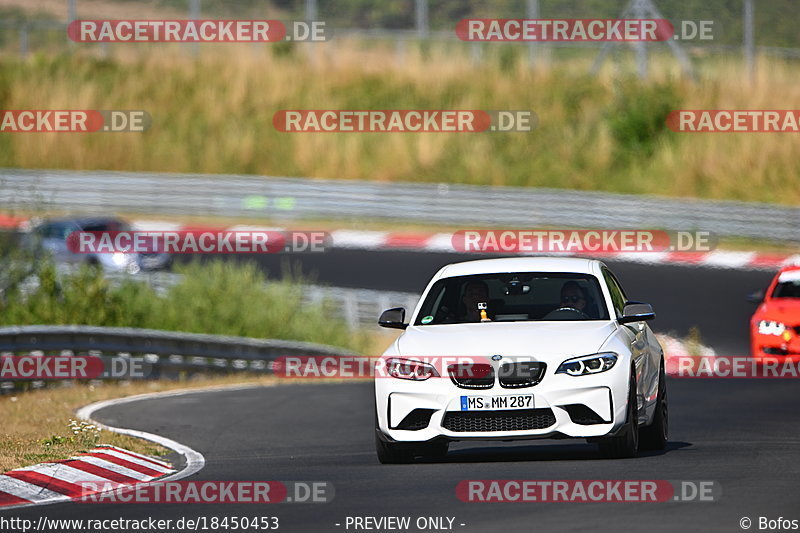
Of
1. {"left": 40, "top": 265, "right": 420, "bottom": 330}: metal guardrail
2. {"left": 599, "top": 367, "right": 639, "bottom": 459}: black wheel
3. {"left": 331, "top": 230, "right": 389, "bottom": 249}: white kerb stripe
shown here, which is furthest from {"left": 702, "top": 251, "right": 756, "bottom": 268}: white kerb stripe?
{"left": 599, "top": 367, "right": 639, "bottom": 459}: black wheel

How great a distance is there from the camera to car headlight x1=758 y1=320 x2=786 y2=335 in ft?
65.4

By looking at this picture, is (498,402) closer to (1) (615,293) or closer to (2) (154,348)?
(1) (615,293)

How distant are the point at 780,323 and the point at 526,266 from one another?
846cm

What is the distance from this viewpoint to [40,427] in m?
15.0

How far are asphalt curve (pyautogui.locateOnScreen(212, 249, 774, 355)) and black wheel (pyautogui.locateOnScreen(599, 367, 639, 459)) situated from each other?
14418 millimetres

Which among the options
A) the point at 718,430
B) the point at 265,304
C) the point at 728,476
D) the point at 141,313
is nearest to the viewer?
the point at 728,476

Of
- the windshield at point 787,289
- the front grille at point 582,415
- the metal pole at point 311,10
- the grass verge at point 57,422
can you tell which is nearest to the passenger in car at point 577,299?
the front grille at point 582,415

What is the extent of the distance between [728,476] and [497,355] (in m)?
1.71

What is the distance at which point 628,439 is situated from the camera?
36.8 ft

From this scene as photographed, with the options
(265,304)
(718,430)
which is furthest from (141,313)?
(718,430)

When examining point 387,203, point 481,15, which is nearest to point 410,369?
point 387,203

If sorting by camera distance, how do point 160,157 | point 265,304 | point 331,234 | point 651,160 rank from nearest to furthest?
point 265,304
point 331,234
point 651,160
point 160,157

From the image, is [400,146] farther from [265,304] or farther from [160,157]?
[265,304]

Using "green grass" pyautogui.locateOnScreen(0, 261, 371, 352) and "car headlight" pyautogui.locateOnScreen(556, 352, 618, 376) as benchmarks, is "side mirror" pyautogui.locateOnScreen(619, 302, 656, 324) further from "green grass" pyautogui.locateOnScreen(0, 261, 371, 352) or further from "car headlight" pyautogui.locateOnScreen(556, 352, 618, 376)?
"green grass" pyautogui.locateOnScreen(0, 261, 371, 352)
